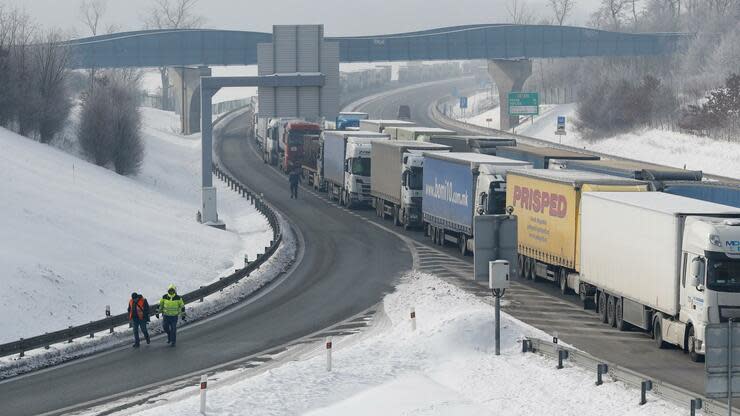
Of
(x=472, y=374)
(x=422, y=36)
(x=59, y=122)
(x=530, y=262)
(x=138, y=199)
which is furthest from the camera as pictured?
(x=422, y=36)

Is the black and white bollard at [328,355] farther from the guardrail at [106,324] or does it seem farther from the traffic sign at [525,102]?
the traffic sign at [525,102]

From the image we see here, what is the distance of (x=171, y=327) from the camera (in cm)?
3039

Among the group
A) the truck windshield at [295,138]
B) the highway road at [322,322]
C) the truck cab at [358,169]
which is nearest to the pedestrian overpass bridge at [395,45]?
the truck windshield at [295,138]

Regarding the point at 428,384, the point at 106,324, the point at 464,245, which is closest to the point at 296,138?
the point at 464,245

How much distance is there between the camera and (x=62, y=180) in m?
57.2

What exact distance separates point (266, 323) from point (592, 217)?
9.19 m

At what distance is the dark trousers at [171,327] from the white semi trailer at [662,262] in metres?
10.8

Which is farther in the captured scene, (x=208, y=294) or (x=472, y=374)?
(x=208, y=294)

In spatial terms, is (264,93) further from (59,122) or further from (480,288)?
(59,122)

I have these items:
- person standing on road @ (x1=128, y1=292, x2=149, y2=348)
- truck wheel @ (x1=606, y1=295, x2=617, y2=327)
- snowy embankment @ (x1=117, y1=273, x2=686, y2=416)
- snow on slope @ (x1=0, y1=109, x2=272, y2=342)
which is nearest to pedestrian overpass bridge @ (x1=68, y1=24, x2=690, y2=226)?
snow on slope @ (x1=0, y1=109, x2=272, y2=342)

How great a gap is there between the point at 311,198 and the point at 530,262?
31484 millimetres

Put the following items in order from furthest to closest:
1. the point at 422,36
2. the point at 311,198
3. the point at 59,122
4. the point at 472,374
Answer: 1. the point at 422,36
2. the point at 59,122
3. the point at 311,198
4. the point at 472,374

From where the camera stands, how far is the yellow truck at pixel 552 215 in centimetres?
3488

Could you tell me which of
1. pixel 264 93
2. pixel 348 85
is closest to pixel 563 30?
pixel 348 85
